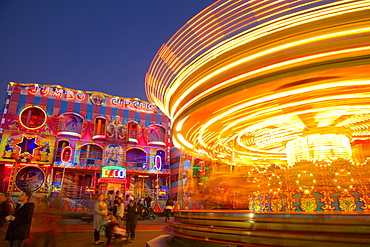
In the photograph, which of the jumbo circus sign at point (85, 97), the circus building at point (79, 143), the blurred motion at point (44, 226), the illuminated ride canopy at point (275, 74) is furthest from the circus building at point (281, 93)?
the jumbo circus sign at point (85, 97)

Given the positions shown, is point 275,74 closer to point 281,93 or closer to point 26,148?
point 281,93

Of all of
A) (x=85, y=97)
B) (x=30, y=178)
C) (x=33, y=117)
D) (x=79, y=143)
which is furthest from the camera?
(x=85, y=97)

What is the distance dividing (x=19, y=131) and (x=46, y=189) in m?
6.11

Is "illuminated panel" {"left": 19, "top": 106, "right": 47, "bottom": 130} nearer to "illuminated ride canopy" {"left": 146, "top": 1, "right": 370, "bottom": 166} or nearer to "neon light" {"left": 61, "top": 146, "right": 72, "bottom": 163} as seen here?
"neon light" {"left": 61, "top": 146, "right": 72, "bottom": 163}

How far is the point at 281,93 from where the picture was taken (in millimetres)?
5402

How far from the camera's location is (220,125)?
7820mm

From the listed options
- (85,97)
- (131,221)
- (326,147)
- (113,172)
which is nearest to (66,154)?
(113,172)

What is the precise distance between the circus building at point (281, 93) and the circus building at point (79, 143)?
18.5 m

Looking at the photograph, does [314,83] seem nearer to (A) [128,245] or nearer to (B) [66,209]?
(A) [128,245]

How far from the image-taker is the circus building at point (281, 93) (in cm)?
405

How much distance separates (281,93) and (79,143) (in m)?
26.3

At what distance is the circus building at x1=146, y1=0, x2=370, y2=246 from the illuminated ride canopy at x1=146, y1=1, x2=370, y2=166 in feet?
0.06

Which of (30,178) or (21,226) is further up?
(30,178)

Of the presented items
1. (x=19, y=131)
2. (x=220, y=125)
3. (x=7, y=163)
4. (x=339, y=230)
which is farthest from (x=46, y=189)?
(x=339, y=230)
